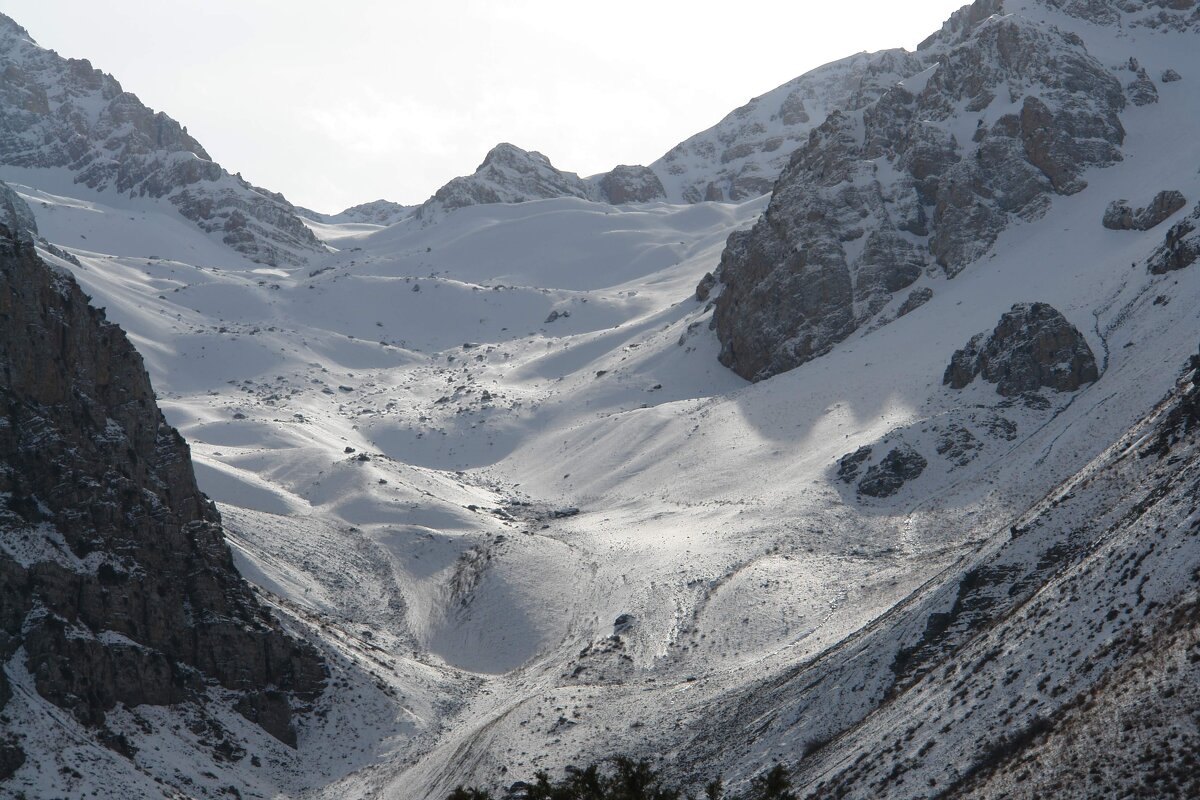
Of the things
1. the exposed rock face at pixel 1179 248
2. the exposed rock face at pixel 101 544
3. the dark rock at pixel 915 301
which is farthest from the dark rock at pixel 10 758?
the dark rock at pixel 915 301

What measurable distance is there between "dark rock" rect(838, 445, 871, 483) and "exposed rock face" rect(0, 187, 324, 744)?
112 ft

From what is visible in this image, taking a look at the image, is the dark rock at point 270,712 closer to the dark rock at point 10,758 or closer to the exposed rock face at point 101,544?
the exposed rock face at point 101,544

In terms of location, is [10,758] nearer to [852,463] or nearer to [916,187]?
[852,463]

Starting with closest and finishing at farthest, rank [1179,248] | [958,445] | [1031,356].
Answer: [958,445]
[1031,356]
[1179,248]

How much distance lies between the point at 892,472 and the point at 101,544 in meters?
43.7

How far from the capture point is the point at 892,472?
6806 centimetres

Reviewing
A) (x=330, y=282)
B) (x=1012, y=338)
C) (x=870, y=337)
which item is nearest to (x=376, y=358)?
(x=330, y=282)

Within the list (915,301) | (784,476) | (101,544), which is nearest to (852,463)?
(784,476)

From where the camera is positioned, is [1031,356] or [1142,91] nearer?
[1031,356]

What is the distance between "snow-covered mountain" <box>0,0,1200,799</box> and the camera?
33438mm

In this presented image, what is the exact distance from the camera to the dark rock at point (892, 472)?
67438 millimetres

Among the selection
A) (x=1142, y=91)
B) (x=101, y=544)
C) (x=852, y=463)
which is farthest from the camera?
(x=1142, y=91)

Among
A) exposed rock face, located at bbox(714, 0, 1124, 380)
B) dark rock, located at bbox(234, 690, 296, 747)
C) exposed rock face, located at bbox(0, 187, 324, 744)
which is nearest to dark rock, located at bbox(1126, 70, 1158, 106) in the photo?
exposed rock face, located at bbox(714, 0, 1124, 380)

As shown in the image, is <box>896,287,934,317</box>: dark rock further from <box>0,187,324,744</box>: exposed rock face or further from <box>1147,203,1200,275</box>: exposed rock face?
<box>0,187,324,744</box>: exposed rock face
